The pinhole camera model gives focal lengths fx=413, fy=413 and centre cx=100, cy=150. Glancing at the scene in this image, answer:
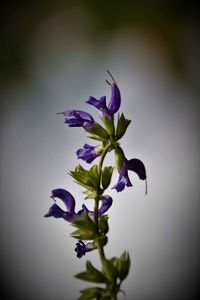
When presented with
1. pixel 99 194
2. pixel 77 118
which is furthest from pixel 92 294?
pixel 77 118

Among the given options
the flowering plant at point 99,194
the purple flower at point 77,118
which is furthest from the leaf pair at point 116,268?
the purple flower at point 77,118

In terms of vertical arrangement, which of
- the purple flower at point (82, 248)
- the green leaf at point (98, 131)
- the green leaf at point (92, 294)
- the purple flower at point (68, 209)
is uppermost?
the green leaf at point (98, 131)

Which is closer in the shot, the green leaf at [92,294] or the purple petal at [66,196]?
the green leaf at [92,294]

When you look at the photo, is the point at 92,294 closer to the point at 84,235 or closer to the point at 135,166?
the point at 84,235

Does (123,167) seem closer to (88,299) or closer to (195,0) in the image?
(88,299)

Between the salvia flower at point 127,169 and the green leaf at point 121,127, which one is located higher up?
the green leaf at point 121,127

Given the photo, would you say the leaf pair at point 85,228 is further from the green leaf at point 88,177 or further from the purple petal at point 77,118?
the purple petal at point 77,118

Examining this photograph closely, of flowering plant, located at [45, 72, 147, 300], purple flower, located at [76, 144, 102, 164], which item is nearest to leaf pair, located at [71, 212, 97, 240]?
flowering plant, located at [45, 72, 147, 300]

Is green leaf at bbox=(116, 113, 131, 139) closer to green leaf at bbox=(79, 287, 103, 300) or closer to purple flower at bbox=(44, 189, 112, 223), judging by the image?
purple flower at bbox=(44, 189, 112, 223)

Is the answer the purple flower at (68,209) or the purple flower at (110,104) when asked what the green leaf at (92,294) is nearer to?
the purple flower at (68,209)
